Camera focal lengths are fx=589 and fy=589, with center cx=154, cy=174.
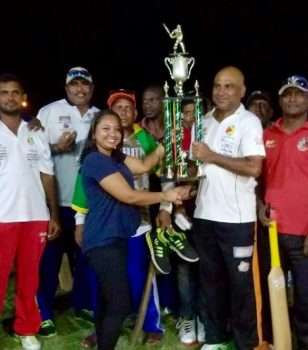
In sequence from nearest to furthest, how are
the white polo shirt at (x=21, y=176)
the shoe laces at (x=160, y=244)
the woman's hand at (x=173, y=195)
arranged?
1. the woman's hand at (x=173, y=195)
2. the white polo shirt at (x=21, y=176)
3. the shoe laces at (x=160, y=244)

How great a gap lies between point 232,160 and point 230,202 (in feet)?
0.79

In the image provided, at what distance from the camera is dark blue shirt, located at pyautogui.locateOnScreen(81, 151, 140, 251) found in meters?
2.96

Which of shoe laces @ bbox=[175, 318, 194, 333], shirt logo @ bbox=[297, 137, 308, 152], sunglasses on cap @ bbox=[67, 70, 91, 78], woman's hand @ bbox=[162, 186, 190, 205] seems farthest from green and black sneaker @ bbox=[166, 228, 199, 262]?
sunglasses on cap @ bbox=[67, 70, 91, 78]

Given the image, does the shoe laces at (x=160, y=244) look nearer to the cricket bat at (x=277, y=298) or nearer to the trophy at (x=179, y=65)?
the cricket bat at (x=277, y=298)

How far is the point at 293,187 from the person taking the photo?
124 inches

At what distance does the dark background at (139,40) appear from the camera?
8070 millimetres

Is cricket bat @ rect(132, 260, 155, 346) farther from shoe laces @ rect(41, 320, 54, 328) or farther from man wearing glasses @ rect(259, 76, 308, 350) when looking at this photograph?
man wearing glasses @ rect(259, 76, 308, 350)

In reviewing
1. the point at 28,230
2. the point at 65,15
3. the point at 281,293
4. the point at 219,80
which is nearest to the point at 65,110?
the point at 28,230

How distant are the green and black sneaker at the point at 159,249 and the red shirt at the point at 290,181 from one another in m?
0.65

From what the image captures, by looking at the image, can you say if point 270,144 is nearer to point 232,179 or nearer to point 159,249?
point 232,179

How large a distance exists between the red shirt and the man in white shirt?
4.32 feet

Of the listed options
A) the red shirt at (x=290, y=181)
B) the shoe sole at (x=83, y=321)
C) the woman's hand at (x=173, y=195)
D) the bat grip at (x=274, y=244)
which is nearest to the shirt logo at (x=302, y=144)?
the red shirt at (x=290, y=181)

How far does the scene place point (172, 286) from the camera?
3.95m

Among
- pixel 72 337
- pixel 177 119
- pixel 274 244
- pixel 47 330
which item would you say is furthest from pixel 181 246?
pixel 47 330
